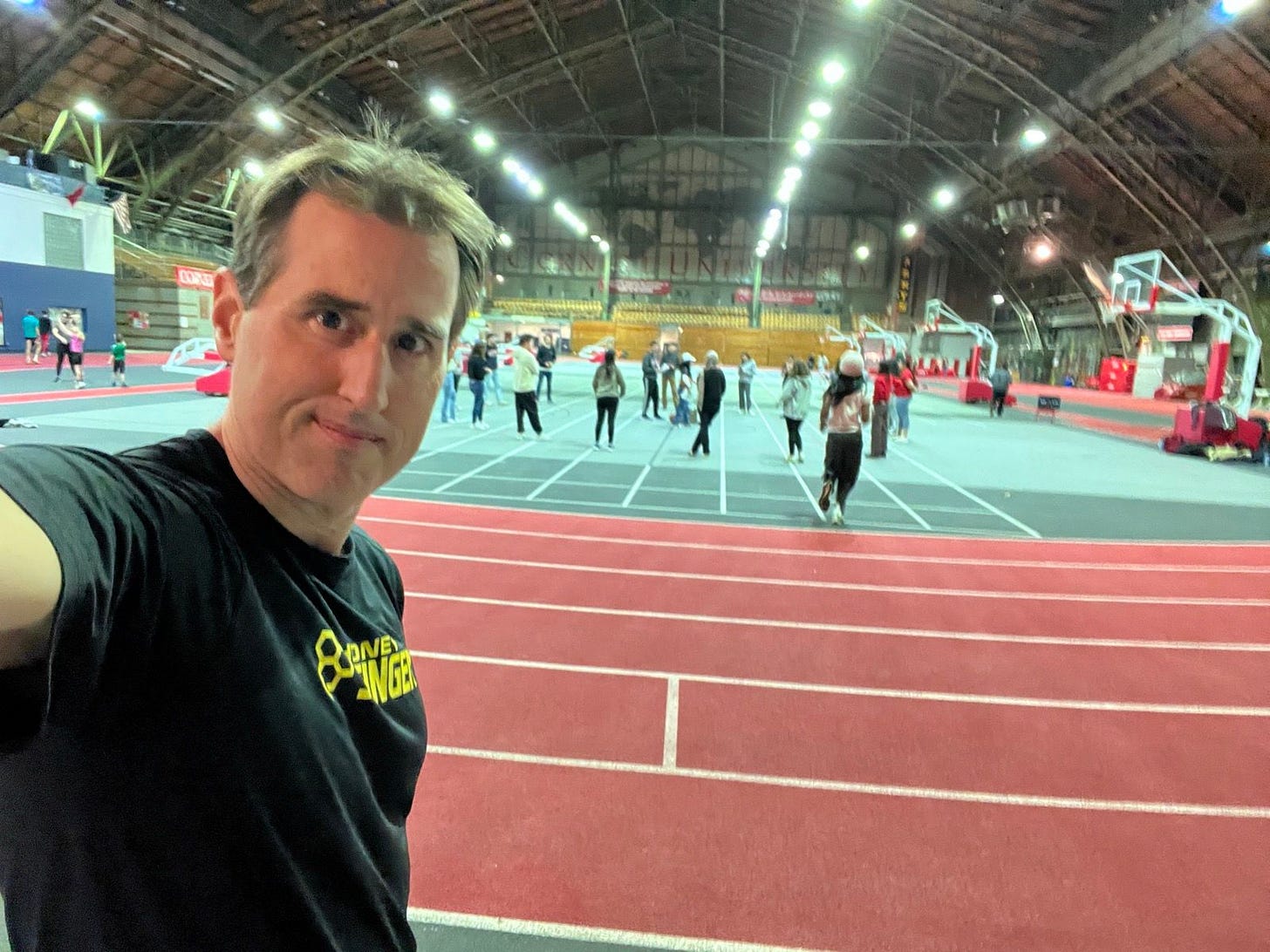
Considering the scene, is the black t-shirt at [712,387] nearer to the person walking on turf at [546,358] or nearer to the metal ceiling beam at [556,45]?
the person walking on turf at [546,358]

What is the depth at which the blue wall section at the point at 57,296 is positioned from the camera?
24.2m

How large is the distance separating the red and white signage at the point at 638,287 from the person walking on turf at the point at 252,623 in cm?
4750

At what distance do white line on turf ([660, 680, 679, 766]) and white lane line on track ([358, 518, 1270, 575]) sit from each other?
3.08 metres

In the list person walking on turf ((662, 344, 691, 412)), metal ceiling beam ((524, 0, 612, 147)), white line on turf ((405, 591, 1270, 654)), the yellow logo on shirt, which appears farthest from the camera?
metal ceiling beam ((524, 0, 612, 147))

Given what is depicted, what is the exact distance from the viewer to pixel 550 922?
2627 millimetres

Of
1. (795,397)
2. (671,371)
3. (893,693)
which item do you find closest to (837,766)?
(893,693)

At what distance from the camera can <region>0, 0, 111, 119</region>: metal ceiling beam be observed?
64.3 ft

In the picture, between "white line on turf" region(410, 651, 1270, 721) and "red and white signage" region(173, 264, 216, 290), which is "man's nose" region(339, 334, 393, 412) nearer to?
"white line on turf" region(410, 651, 1270, 721)

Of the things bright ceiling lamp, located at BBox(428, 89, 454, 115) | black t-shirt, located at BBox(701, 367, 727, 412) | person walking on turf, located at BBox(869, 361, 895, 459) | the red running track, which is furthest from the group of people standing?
person walking on turf, located at BBox(869, 361, 895, 459)

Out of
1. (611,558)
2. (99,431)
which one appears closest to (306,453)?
(611,558)

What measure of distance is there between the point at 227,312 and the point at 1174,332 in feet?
118

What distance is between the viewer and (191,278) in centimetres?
3100

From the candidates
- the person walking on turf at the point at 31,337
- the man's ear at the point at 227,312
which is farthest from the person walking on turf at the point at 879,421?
the person walking on turf at the point at 31,337

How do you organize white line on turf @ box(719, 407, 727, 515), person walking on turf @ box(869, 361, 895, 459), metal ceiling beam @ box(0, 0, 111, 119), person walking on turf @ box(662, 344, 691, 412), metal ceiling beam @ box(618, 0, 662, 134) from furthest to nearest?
metal ceiling beam @ box(618, 0, 662, 134)
metal ceiling beam @ box(0, 0, 111, 119)
person walking on turf @ box(662, 344, 691, 412)
person walking on turf @ box(869, 361, 895, 459)
white line on turf @ box(719, 407, 727, 515)
